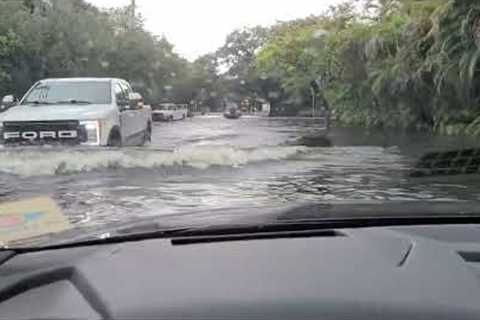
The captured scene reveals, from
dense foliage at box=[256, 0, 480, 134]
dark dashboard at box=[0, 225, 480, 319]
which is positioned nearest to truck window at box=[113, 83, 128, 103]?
dense foliage at box=[256, 0, 480, 134]

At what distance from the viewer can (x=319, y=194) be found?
9.78 m

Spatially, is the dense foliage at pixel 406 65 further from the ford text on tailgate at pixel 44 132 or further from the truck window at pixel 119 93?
the ford text on tailgate at pixel 44 132

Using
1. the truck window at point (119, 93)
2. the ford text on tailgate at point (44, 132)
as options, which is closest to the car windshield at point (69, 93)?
the truck window at point (119, 93)

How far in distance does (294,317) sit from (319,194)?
26.3ft

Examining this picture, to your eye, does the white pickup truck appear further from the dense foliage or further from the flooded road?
the dense foliage

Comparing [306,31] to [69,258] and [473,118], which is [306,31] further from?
[69,258]

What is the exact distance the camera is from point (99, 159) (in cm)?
1219

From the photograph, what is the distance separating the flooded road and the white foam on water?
1 cm

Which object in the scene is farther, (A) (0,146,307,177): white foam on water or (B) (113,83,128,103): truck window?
(B) (113,83,128,103): truck window

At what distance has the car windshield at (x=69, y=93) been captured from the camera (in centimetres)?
1467

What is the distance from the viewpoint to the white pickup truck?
13.2 m

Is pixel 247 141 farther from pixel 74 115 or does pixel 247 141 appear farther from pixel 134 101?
pixel 74 115

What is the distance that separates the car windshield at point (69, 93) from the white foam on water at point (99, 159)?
1.97 m

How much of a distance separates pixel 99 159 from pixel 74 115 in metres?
1.48
